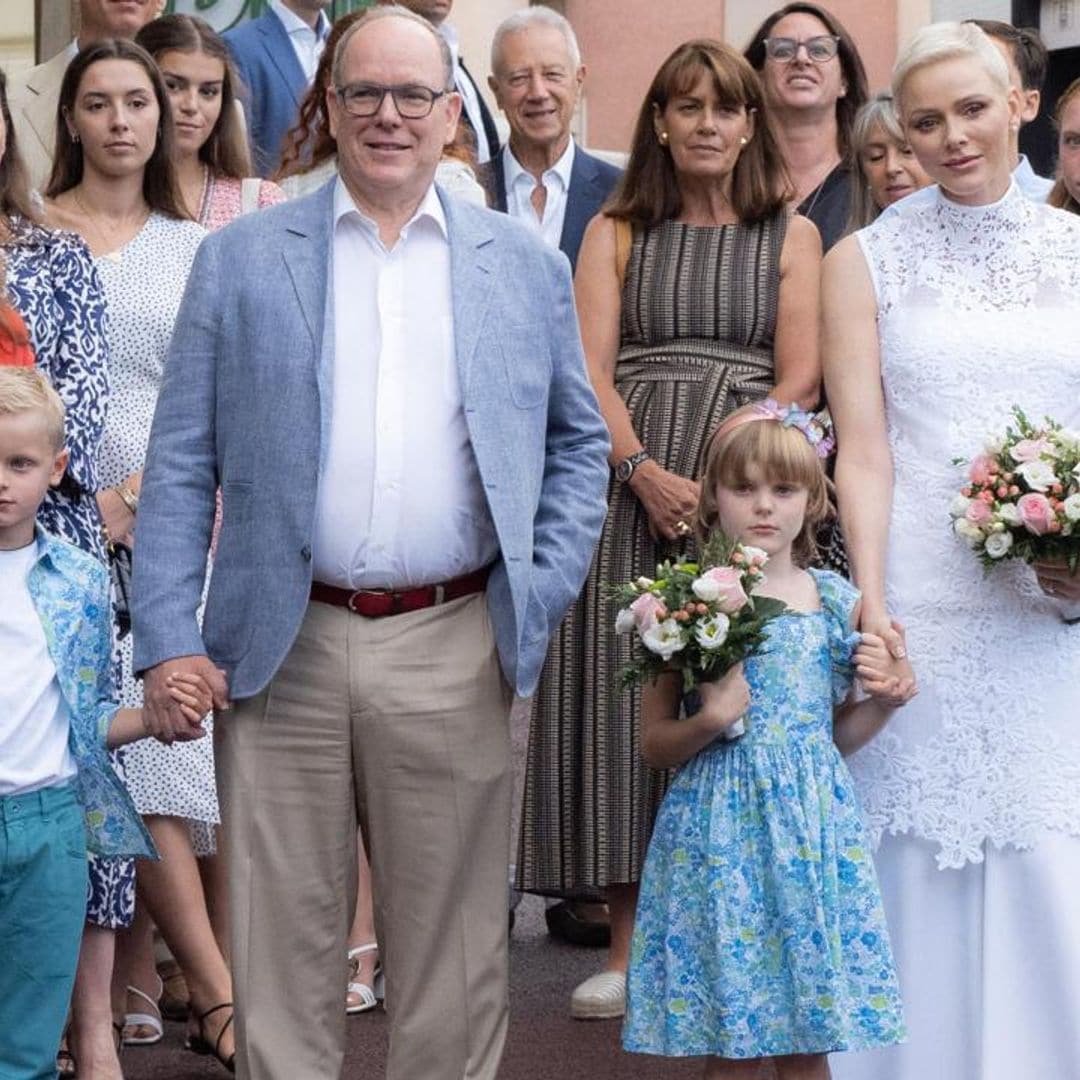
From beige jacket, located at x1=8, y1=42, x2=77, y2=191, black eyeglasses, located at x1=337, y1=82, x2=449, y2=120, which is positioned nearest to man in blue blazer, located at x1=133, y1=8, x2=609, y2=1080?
black eyeglasses, located at x1=337, y1=82, x2=449, y2=120

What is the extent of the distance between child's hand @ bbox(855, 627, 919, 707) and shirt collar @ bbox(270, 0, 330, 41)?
148 inches

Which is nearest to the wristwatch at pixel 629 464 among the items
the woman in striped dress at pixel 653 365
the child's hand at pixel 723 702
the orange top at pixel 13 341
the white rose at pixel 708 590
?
the woman in striped dress at pixel 653 365

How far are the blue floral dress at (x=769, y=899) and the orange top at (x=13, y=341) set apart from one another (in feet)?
5.53

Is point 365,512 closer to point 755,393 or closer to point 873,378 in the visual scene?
point 873,378

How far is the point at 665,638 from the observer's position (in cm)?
561

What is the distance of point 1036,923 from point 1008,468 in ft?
3.23

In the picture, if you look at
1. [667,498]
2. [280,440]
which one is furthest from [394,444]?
[667,498]

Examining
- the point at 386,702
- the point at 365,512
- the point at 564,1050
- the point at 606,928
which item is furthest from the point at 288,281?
the point at 606,928

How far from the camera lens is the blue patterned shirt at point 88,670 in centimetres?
578

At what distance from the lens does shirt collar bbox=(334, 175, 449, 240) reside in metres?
5.60

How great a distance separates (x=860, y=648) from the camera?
5.85m

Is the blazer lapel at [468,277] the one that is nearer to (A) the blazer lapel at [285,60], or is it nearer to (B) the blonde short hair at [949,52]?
(B) the blonde short hair at [949,52]

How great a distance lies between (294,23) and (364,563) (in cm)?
385

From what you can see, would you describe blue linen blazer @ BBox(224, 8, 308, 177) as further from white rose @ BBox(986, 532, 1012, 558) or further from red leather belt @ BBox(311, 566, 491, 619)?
white rose @ BBox(986, 532, 1012, 558)
